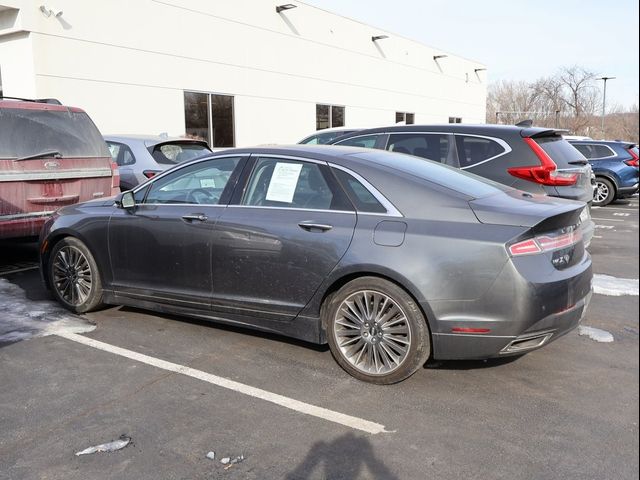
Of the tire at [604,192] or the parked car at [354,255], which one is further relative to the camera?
the tire at [604,192]

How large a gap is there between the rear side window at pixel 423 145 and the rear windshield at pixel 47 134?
3.71 m

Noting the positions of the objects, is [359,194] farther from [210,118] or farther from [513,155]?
[210,118]

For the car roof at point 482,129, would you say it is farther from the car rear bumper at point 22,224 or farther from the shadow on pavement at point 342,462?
the shadow on pavement at point 342,462

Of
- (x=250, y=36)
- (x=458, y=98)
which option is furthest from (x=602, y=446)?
(x=458, y=98)

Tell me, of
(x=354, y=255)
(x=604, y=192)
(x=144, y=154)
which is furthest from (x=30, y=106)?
(x=604, y=192)

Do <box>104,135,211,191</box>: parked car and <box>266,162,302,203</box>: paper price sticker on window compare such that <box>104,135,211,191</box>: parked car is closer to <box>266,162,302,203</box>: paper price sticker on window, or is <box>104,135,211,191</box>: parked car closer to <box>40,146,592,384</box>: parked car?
<box>40,146,592,384</box>: parked car

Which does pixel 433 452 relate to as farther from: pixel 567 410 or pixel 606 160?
pixel 606 160

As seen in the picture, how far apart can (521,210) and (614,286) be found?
3.24 meters

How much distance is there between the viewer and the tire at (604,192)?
14531 mm

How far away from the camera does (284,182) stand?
440 cm

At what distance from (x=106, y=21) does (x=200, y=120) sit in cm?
366

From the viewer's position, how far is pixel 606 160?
47.5 ft

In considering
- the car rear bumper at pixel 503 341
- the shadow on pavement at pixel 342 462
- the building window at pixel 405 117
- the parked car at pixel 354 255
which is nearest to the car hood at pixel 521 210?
the parked car at pixel 354 255

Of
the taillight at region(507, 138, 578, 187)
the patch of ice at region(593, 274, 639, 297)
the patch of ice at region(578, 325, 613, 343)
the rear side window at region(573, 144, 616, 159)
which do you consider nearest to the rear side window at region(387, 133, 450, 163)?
the taillight at region(507, 138, 578, 187)
